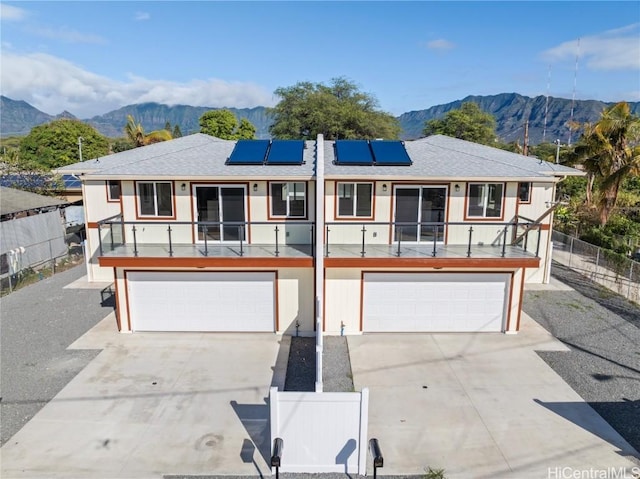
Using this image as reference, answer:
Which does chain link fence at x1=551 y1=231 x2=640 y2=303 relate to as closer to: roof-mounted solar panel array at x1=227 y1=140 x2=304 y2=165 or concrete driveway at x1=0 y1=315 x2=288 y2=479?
roof-mounted solar panel array at x1=227 y1=140 x2=304 y2=165

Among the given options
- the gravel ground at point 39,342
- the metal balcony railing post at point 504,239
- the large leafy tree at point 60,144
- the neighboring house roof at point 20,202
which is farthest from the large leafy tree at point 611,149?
the large leafy tree at point 60,144

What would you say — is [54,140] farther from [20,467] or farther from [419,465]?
[419,465]

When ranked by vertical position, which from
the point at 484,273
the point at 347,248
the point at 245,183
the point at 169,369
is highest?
the point at 245,183

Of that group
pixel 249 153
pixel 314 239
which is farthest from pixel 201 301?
pixel 249 153

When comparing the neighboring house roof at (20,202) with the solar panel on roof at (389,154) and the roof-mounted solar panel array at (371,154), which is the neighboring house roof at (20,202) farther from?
the solar panel on roof at (389,154)

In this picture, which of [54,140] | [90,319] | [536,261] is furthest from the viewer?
[54,140]

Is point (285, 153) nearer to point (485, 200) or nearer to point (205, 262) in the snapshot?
point (205, 262)

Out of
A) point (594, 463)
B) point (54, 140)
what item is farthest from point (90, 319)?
point (54, 140)
